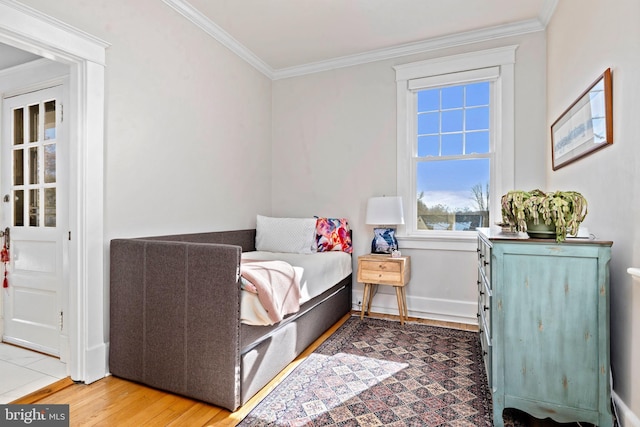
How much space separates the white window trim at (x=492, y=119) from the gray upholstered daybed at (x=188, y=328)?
178 centimetres

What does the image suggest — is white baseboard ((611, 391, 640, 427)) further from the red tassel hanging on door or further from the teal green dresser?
the red tassel hanging on door

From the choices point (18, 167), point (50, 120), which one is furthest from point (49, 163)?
point (18, 167)

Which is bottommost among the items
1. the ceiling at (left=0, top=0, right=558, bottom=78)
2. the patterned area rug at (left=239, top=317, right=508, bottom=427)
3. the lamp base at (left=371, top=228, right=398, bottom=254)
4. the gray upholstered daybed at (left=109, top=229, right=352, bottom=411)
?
the patterned area rug at (left=239, top=317, right=508, bottom=427)

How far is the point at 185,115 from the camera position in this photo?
2.74m

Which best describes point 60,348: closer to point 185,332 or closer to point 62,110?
point 185,332

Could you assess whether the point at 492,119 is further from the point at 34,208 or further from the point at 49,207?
the point at 34,208

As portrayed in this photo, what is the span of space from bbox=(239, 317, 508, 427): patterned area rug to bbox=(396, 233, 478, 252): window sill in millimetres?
819

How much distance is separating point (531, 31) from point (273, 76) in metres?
2.65

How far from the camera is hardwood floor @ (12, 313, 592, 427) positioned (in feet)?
5.37

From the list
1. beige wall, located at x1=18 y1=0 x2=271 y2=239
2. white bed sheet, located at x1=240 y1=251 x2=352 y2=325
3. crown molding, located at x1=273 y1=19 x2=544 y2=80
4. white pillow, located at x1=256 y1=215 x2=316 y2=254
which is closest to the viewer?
white bed sheet, located at x1=240 y1=251 x2=352 y2=325

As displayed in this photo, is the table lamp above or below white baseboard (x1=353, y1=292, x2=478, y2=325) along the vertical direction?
above

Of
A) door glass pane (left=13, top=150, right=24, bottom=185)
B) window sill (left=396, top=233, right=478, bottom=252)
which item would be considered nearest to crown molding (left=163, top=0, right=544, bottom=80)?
door glass pane (left=13, top=150, right=24, bottom=185)

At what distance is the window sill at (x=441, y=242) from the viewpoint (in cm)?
318

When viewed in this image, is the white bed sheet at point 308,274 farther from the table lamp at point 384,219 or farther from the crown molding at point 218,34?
the crown molding at point 218,34
